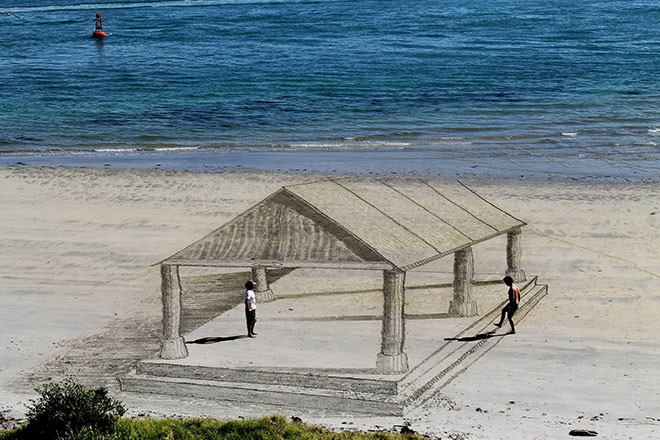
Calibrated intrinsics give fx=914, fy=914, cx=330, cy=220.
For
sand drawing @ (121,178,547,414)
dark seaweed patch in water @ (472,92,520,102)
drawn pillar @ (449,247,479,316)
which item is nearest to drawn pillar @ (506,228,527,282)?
drawn pillar @ (449,247,479,316)

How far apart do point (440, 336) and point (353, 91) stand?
3483cm

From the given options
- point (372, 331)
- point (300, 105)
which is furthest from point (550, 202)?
point (300, 105)

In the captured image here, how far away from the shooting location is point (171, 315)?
14.6 metres

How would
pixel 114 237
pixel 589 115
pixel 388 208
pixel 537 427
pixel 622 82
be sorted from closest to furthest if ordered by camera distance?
pixel 537 427, pixel 388 208, pixel 114 237, pixel 589 115, pixel 622 82

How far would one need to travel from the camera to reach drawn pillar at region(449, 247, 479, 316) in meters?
16.5

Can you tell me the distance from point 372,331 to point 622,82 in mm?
37758

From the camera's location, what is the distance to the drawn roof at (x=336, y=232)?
13.4 m

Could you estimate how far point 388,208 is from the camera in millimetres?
15008

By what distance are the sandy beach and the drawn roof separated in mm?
2229

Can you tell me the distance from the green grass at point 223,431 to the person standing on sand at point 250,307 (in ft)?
→ 9.80

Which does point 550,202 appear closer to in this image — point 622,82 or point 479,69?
point 622,82

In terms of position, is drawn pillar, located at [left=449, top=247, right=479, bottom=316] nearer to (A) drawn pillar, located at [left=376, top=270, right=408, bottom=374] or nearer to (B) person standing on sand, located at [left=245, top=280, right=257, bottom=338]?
(A) drawn pillar, located at [left=376, top=270, right=408, bottom=374]

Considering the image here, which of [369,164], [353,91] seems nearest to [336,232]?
[369,164]

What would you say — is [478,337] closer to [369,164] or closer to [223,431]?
[223,431]
